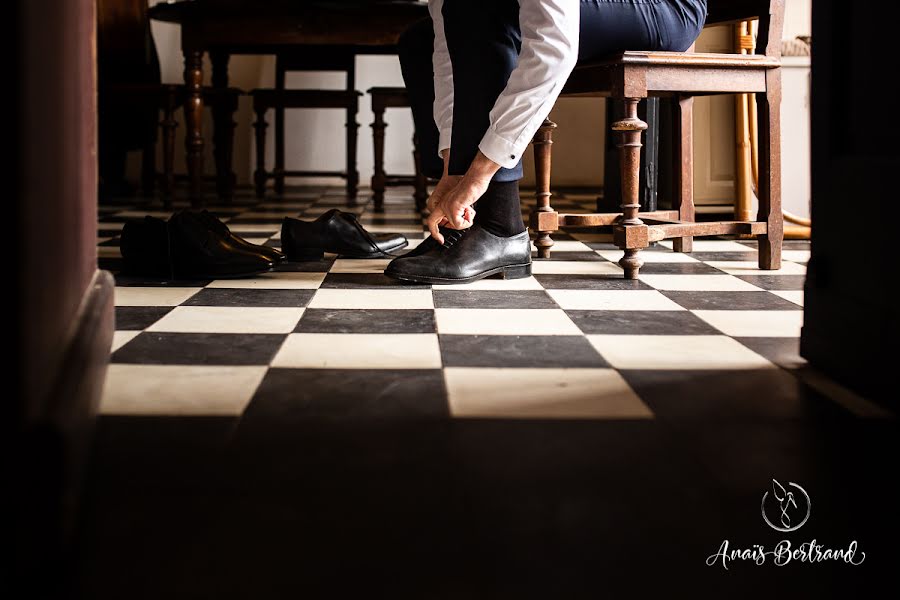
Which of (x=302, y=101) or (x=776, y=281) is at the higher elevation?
(x=302, y=101)

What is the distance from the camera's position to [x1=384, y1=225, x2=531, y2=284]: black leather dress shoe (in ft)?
5.45

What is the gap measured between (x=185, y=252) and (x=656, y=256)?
110 cm

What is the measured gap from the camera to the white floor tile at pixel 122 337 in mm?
1155

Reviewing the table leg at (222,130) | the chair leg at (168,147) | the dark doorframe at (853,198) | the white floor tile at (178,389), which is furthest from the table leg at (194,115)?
the dark doorframe at (853,198)

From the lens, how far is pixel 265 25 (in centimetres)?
339

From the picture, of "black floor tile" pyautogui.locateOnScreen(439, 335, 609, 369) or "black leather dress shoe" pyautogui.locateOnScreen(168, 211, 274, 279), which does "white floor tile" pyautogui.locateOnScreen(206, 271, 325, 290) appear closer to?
"black leather dress shoe" pyautogui.locateOnScreen(168, 211, 274, 279)

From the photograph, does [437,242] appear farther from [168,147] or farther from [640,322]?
[168,147]

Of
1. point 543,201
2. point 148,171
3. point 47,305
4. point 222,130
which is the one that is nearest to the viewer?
point 47,305

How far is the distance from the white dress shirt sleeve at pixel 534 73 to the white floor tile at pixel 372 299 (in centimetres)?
27

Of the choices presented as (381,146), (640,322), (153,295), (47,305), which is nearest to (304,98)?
(381,146)

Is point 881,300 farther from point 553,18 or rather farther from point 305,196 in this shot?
point 305,196

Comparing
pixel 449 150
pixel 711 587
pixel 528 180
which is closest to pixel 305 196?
pixel 528 180

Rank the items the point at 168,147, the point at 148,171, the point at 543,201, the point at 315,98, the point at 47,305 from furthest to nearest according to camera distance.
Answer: the point at 148,171, the point at 315,98, the point at 168,147, the point at 543,201, the point at 47,305

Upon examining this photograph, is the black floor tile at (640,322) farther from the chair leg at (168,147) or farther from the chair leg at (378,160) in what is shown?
the chair leg at (168,147)
